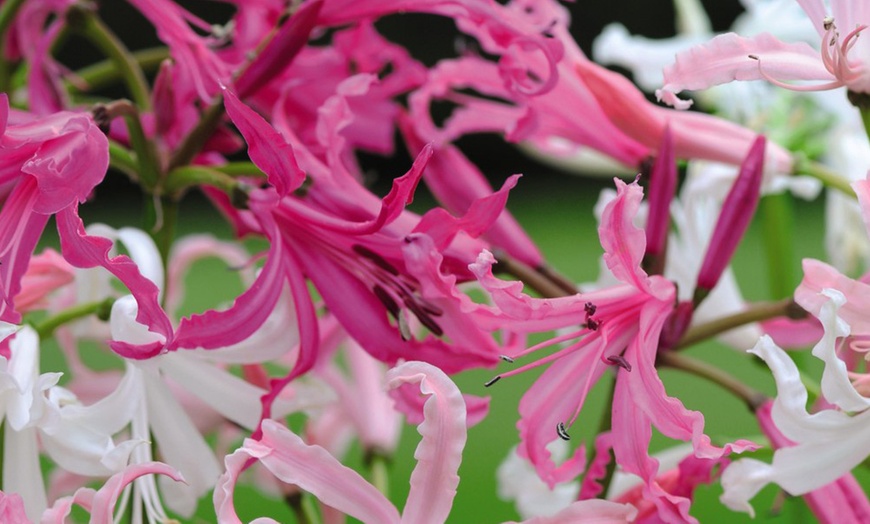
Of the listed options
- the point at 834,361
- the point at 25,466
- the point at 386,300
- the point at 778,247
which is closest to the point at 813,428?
the point at 834,361

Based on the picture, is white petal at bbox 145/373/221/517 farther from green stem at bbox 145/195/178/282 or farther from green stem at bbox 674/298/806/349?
green stem at bbox 674/298/806/349

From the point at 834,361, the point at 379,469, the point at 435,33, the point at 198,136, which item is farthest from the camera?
the point at 435,33

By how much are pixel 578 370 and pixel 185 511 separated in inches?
5.8

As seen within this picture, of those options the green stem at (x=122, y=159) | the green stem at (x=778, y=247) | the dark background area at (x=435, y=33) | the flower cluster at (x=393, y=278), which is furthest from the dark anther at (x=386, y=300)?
the dark background area at (x=435, y=33)

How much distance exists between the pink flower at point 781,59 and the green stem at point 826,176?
9cm

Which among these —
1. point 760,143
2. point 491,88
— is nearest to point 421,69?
point 491,88

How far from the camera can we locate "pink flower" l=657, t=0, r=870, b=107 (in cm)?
33

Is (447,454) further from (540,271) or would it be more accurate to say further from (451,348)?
(540,271)

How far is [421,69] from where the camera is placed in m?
0.48

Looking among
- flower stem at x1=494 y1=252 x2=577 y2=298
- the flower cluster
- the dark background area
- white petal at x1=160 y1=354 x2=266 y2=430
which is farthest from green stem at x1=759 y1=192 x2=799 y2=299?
the dark background area

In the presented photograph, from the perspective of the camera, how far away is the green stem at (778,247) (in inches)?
25.0

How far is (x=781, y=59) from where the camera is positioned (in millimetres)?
340

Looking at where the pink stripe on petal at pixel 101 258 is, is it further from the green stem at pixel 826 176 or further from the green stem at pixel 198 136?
the green stem at pixel 826 176

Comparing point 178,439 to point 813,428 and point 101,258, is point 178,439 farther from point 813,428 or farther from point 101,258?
point 813,428
